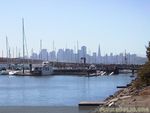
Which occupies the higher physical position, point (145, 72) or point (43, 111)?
point (145, 72)

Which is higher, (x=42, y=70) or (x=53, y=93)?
(x=42, y=70)

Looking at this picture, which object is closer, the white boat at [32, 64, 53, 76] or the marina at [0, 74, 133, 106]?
the marina at [0, 74, 133, 106]

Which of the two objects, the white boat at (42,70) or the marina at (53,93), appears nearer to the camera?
the marina at (53,93)

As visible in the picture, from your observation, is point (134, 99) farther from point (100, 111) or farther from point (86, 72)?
point (86, 72)

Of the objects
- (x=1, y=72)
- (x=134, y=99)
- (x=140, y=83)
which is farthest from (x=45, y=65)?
(x=134, y=99)

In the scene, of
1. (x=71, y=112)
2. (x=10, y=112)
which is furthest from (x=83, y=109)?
(x=10, y=112)

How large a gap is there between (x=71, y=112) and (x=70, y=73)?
5415 inches

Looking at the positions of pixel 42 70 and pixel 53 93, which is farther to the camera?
pixel 42 70

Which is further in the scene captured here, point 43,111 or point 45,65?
point 45,65

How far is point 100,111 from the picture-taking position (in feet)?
111

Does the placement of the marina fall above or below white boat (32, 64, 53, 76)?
below

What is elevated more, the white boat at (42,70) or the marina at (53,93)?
the white boat at (42,70)

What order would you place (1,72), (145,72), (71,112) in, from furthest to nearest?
(1,72)
(145,72)
(71,112)

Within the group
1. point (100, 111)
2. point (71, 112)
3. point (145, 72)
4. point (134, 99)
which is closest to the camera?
point (100, 111)
